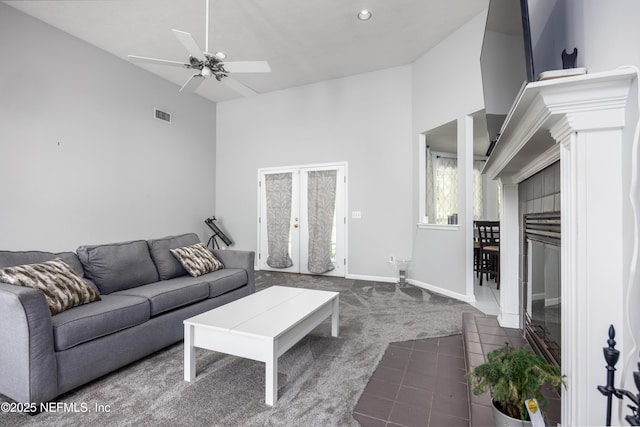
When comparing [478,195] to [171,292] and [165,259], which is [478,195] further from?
[171,292]

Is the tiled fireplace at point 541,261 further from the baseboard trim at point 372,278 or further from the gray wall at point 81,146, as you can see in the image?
the gray wall at point 81,146

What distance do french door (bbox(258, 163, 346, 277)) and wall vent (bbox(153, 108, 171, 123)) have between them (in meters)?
1.79

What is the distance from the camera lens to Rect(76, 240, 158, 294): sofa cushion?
250 centimetres

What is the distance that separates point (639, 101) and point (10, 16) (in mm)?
5299

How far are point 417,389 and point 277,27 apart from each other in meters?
4.04

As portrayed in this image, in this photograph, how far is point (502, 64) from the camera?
1779 millimetres

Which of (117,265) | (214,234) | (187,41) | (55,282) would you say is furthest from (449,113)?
(214,234)

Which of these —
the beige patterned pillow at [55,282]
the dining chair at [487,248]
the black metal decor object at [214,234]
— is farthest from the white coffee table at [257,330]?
the black metal decor object at [214,234]

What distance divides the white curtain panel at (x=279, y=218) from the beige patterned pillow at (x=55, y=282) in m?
3.55

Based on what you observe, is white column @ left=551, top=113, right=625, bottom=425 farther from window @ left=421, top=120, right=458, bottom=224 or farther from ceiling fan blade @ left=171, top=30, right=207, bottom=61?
window @ left=421, top=120, right=458, bottom=224

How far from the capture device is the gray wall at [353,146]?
4.77m

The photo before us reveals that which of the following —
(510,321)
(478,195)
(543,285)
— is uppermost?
(478,195)

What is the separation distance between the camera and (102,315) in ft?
6.38

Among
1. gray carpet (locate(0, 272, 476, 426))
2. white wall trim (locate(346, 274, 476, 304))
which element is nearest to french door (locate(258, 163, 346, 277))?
white wall trim (locate(346, 274, 476, 304))
